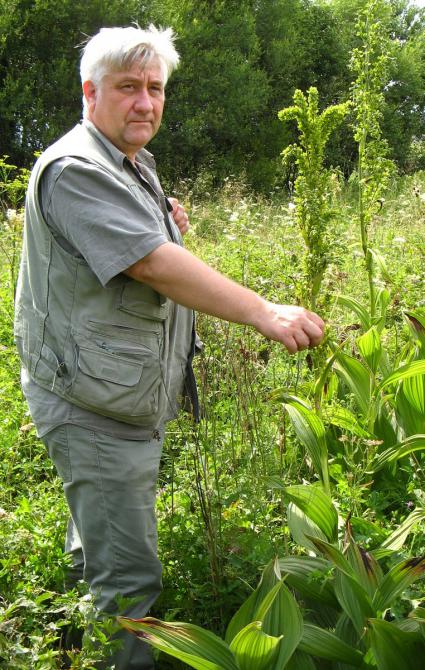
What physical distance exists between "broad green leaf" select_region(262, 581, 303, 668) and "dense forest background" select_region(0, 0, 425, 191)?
931cm

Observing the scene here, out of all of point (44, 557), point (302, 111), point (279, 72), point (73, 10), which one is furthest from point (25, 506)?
point (279, 72)

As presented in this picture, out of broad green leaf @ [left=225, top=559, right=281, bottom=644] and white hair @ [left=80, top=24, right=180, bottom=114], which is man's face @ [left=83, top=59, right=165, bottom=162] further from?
broad green leaf @ [left=225, top=559, right=281, bottom=644]


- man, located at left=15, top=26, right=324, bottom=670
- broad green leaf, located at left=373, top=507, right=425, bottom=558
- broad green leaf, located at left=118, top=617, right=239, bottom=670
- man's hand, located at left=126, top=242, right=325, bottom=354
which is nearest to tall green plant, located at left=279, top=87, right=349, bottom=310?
man, located at left=15, top=26, right=324, bottom=670

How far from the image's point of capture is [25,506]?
336cm

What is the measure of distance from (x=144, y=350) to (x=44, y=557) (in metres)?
1.13

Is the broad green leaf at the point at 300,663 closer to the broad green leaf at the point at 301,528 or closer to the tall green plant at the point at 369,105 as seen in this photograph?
the broad green leaf at the point at 301,528

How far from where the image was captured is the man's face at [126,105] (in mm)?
2695

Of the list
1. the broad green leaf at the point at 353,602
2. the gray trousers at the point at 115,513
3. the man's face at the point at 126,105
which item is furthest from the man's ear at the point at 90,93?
the broad green leaf at the point at 353,602

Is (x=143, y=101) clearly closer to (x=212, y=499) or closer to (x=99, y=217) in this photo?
(x=99, y=217)

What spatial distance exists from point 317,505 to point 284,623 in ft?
2.31

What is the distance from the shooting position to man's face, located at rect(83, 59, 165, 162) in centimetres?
270

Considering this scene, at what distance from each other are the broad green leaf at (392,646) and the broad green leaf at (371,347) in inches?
62.8

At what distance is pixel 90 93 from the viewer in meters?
2.76

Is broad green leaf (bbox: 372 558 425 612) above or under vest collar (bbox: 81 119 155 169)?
under
